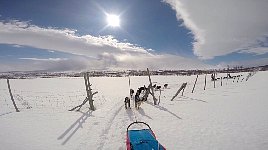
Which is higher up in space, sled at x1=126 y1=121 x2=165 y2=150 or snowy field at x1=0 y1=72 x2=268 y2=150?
sled at x1=126 y1=121 x2=165 y2=150

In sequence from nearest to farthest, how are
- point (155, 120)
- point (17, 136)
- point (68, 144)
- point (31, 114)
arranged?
point (68, 144)
point (17, 136)
point (155, 120)
point (31, 114)

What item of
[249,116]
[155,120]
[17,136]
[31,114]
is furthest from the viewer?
[31,114]

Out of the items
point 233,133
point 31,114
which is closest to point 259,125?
point 233,133

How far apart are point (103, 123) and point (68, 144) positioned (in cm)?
375

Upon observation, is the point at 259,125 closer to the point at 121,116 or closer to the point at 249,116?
the point at 249,116

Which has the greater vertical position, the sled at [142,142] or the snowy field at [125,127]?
the sled at [142,142]

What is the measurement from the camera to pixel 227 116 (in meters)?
13.7

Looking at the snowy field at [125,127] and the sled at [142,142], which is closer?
the sled at [142,142]

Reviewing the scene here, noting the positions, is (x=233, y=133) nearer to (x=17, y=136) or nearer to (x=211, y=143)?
(x=211, y=143)

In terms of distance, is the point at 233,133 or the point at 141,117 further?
the point at 141,117

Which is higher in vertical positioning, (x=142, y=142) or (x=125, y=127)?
(x=142, y=142)

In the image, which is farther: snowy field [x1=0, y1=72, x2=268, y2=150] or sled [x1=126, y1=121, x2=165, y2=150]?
snowy field [x1=0, y1=72, x2=268, y2=150]

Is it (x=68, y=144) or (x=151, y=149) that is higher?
(x=151, y=149)

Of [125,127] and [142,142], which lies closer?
[142,142]
